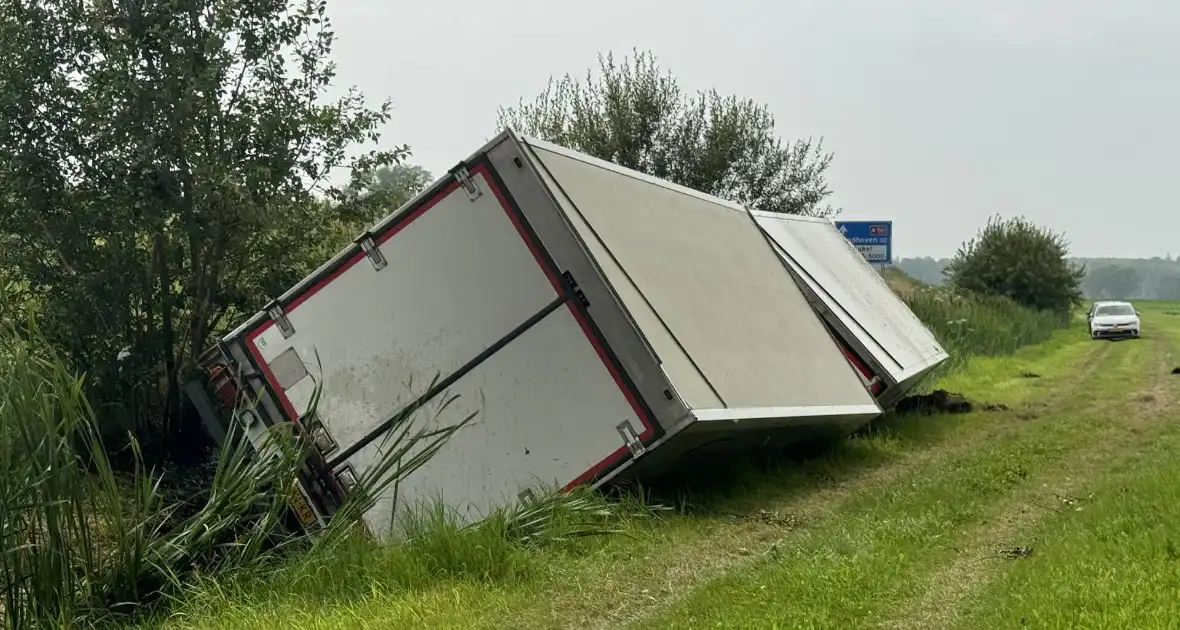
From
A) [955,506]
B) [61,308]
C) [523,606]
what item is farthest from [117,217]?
[955,506]

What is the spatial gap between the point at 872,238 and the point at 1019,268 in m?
22.7

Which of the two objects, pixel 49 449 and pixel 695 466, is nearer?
pixel 49 449

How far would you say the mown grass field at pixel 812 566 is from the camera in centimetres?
522

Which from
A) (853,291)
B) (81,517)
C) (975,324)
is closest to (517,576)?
(81,517)

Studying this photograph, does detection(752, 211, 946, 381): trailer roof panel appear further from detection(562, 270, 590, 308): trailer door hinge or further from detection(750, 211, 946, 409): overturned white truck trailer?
detection(562, 270, 590, 308): trailer door hinge

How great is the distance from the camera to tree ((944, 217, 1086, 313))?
42.1 meters

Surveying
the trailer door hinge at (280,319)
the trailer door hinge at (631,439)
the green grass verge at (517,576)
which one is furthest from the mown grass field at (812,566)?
the trailer door hinge at (280,319)

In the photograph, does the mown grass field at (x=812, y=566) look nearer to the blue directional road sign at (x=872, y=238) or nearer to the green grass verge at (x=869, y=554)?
the green grass verge at (x=869, y=554)

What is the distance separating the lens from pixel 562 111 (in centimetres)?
2505

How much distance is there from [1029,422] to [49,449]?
10.3 m

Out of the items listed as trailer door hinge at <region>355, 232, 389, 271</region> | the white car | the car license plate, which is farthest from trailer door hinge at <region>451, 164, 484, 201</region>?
the white car

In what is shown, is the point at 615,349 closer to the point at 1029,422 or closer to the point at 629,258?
the point at 629,258

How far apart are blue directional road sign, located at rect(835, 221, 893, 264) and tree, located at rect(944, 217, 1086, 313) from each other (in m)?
21.7

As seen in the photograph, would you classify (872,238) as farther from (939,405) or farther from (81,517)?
(81,517)
